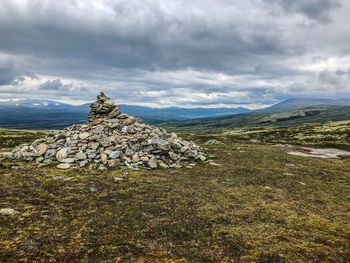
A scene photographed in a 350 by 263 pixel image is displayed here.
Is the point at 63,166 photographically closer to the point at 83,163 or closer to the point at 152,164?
the point at 83,163

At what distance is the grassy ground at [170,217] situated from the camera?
12.3m

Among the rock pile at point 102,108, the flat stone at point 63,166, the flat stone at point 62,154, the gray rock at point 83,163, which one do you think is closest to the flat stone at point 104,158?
the gray rock at point 83,163

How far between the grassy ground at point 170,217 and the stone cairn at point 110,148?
9.62 feet

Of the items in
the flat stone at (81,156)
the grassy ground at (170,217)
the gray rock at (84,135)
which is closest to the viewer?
the grassy ground at (170,217)

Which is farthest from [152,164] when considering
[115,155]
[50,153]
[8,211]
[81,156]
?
[8,211]

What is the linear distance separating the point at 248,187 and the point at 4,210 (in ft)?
56.5

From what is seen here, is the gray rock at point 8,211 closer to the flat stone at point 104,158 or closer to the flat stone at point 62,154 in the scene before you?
the flat stone at point 104,158

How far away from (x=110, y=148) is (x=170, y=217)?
17905mm

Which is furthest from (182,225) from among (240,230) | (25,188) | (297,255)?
(25,188)

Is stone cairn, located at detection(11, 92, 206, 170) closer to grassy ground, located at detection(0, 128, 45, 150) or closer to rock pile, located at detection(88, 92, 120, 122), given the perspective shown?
rock pile, located at detection(88, 92, 120, 122)

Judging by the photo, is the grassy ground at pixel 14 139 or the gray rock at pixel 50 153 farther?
the grassy ground at pixel 14 139

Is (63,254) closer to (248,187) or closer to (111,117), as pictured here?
(248,187)

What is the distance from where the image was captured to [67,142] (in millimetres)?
34594

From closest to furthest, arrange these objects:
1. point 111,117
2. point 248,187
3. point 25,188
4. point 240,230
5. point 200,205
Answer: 1. point 240,230
2. point 200,205
3. point 25,188
4. point 248,187
5. point 111,117
